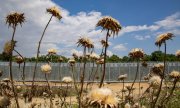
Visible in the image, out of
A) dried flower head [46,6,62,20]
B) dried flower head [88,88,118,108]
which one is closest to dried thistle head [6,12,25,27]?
dried flower head [46,6,62,20]

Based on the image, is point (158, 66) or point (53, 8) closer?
point (53, 8)

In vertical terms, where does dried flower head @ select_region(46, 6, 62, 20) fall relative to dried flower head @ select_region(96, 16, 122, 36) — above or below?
above

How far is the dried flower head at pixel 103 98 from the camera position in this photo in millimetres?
2747

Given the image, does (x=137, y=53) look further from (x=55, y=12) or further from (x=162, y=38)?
(x=55, y=12)

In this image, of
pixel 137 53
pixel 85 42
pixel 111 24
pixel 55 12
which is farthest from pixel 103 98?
pixel 137 53

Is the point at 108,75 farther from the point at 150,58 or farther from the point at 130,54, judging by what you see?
the point at 130,54

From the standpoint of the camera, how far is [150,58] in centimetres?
10744

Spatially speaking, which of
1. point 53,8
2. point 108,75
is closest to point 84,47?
point 53,8

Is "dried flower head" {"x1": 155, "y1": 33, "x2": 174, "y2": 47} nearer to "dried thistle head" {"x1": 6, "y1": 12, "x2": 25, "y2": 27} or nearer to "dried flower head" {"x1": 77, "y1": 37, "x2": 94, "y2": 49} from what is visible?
"dried flower head" {"x1": 77, "y1": 37, "x2": 94, "y2": 49}

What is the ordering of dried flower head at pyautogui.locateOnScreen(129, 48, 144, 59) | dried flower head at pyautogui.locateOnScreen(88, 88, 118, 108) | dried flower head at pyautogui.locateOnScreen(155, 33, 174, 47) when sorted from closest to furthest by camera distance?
1. dried flower head at pyautogui.locateOnScreen(88, 88, 118, 108)
2. dried flower head at pyautogui.locateOnScreen(155, 33, 174, 47)
3. dried flower head at pyautogui.locateOnScreen(129, 48, 144, 59)

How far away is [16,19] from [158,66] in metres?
3.80

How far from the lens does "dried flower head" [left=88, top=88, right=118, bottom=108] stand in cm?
275

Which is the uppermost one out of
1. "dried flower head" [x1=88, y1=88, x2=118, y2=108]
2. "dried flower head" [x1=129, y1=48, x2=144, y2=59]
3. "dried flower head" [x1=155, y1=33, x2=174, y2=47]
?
"dried flower head" [x1=155, y1=33, x2=174, y2=47]

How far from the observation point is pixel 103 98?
2820mm
